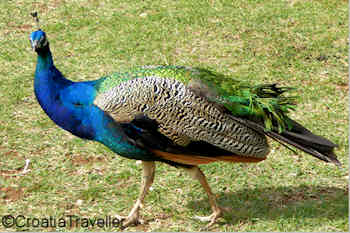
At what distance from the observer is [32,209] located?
4.41 m

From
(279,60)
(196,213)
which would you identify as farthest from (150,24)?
(196,213)

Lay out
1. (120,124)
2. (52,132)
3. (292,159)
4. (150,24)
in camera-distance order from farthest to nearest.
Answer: (150,24)
(52,132)
(292,159)
(120,124)

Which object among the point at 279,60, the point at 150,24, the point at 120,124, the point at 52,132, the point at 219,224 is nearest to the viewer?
the point at 120,124

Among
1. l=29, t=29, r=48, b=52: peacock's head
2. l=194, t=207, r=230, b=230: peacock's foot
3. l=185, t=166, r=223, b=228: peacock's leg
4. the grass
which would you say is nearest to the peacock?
l=29, t=29, r=48, b=52: peacock's head

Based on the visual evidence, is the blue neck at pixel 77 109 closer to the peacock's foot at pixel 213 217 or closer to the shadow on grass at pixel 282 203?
the peacock's foot at pixel 213 217

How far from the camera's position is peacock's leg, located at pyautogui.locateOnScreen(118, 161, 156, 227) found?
4.24 m

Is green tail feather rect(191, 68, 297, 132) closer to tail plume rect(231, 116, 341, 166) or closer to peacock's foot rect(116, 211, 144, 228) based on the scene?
tail plume rect(231, 116, 341, 166)

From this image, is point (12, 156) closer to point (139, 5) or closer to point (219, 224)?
point (219, 224)

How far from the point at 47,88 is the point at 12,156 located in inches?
52.9

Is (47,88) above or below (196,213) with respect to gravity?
above

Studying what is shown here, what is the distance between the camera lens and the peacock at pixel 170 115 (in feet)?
12.6

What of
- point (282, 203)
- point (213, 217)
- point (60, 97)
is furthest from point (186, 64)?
point (60, 97)

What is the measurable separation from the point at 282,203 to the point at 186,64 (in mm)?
2357

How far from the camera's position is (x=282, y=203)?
445 cm
